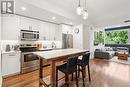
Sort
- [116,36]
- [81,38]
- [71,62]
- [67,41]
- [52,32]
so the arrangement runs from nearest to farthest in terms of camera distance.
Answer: [71,62] → [52,32] → [67,41] → [81,38] → [116,36]

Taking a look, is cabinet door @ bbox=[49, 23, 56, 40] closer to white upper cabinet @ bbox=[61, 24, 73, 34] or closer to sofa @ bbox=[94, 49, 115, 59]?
white upper cabinet @ bbox=[61, 24, 73, 34]

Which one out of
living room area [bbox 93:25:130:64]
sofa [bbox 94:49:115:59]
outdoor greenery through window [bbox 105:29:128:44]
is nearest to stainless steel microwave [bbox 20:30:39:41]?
sofa [bbox 94:49:115:59]

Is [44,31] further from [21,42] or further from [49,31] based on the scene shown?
[21,42]

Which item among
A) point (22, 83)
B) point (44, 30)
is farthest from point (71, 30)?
point (22, 83)

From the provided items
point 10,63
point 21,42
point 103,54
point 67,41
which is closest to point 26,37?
point 21,42

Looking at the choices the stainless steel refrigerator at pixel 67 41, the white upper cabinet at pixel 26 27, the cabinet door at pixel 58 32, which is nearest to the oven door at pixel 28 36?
the white upper cabinet at pixel 26 27

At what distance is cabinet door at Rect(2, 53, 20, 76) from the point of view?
338 cm

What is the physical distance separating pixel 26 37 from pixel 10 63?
1285 mm

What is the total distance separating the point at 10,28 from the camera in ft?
12.5

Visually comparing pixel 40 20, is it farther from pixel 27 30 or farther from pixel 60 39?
Answer: pixel 60 39

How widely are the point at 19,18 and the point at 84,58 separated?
312 centimetres

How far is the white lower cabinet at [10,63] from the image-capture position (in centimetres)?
338

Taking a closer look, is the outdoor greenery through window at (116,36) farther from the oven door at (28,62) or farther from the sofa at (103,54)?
the oven door at (28,62)

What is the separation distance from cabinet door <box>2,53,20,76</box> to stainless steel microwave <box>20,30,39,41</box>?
900 mm
